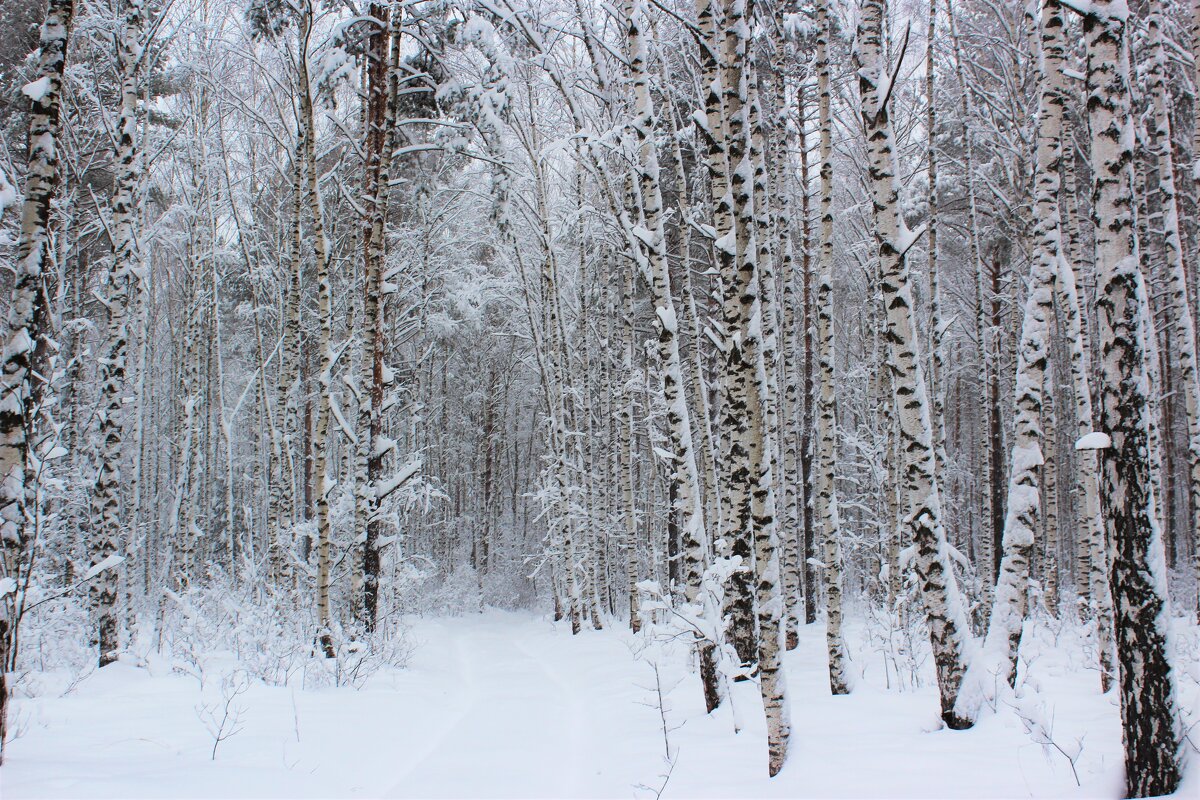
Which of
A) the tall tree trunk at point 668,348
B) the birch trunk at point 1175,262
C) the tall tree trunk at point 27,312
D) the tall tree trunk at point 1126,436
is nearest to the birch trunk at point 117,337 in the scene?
the tall tree trunk at point 27,312

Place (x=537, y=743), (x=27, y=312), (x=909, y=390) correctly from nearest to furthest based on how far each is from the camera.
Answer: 1. (x=27, y=312)
2. (x=909, y=390)
3. (x=537, y=743)

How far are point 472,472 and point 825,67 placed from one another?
25.5 meters

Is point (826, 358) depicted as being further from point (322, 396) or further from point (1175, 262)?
point (322, 396)

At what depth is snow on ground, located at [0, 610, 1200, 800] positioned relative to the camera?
3854 mm

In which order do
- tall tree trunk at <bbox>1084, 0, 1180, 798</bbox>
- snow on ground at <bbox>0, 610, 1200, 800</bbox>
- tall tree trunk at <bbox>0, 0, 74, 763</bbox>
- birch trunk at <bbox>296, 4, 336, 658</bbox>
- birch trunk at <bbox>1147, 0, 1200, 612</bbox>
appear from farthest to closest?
birch trunk at <bbox>296, 4, 336, 658</bbox> < birch trunk at <bbox>1147, 0, 1200, 612</bbox> < tall tree trunk at <bbox>0, 0, 74, 763</bbox> < snow on ground at <bbox>0, 610, 1200, 800</bbox> < tall tree trunk at <bbox>1084, 0, 1180, 798</bbox>

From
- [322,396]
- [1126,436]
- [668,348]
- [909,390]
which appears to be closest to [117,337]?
[322,396]

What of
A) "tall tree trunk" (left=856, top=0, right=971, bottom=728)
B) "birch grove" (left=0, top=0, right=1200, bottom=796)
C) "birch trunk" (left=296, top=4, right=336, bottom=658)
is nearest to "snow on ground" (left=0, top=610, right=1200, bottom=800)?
"birch grove" (left=0, top=0, right=1200, bottom=796)

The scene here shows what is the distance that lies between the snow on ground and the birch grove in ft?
0.82

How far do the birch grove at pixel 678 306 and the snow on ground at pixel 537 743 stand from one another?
0.25 metres

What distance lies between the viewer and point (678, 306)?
56.8 ft

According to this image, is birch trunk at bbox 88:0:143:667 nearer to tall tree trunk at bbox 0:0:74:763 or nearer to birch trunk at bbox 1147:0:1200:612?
tall tree trunk at bbox 0:0:74:763

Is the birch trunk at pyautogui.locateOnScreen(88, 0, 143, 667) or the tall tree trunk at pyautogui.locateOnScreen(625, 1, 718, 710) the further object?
the birch trunk at pyautogui.locateOnScreen(88, 0, 143, 667)

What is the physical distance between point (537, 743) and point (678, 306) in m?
12.7

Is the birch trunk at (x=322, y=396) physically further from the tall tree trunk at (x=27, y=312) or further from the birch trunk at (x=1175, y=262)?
the birch trunk at (x=1175, y=262)
